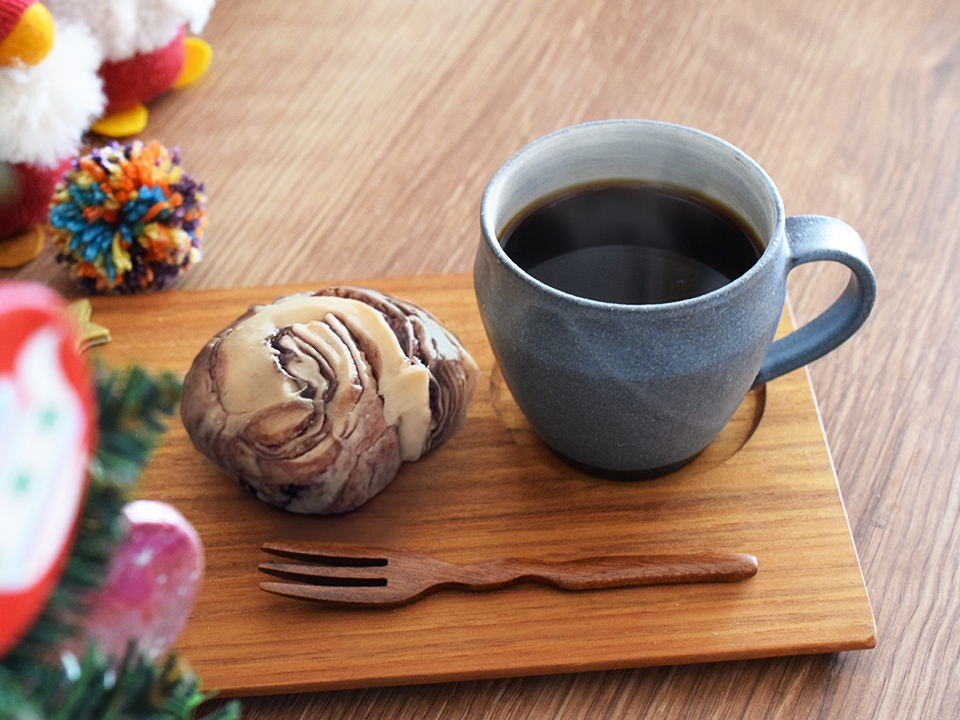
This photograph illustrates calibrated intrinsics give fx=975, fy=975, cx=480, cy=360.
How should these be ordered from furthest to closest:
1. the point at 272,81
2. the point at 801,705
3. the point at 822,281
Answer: the point at 272,81 < the point at 822,281 < the point at 801,705

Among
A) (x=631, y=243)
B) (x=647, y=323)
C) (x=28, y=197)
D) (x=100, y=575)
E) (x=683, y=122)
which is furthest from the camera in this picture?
(x=683, y=122)

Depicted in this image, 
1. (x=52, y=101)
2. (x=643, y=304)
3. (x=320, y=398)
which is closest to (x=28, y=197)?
(x=52, y=101)

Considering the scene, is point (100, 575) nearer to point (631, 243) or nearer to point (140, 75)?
point (631, 243)

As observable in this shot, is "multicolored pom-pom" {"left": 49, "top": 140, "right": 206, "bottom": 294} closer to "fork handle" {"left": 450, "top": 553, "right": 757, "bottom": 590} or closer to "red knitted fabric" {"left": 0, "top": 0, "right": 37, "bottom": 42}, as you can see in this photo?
"red knitted fabric" {"left": 0, "top": 0, "right": 37, "bottom": 42}

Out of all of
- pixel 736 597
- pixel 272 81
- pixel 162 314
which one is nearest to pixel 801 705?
pixel 736 597

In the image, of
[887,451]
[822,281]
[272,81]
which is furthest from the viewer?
[272,81]

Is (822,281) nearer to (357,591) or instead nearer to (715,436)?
(715,436)
